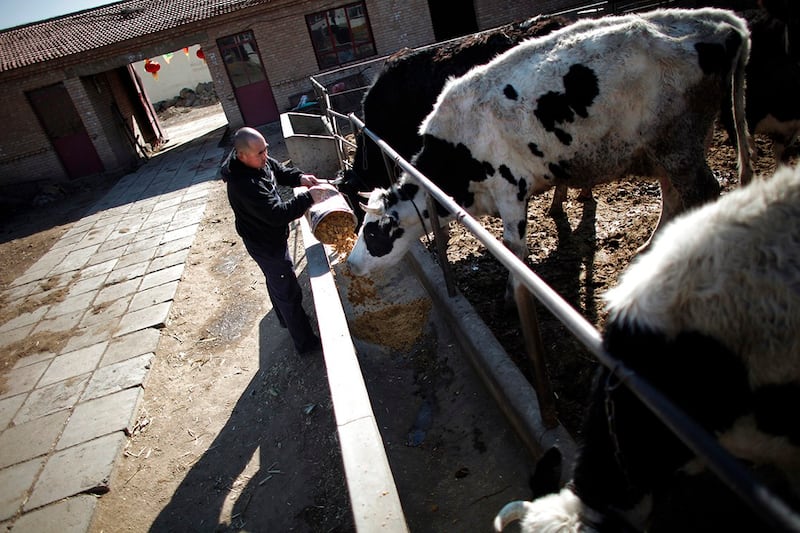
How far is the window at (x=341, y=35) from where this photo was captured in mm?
17797

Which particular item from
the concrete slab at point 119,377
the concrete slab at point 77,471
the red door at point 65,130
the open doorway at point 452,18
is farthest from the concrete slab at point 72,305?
the open doorway at point 452,18

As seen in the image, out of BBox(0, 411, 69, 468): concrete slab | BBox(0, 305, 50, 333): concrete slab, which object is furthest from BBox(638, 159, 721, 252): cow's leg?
BBox(0, 305, 50, 333): concrete slab

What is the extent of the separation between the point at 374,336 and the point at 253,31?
1741 centimetres

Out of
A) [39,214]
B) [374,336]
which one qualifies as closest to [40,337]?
[374,336]

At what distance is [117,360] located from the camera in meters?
5.13

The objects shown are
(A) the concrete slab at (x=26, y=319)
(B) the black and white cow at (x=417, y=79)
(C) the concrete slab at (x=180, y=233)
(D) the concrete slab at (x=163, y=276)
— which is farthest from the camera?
(C) the concrete slab at (x=180, y=233)

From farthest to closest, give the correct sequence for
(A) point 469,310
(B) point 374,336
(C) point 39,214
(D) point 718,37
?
(C) point 39,214 < (B) point 374,336 < (A) point 469,310 < (D) point 718,37

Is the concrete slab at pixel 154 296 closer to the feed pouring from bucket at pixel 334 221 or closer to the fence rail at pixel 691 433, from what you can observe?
the feed pouring from bucket at pixel 334 221

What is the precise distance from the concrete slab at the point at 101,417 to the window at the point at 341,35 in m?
16.7

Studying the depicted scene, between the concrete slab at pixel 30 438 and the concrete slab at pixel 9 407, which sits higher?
the concrete slab at pixel 9 407

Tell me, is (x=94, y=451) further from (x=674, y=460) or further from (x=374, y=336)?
(x=674, y=460)

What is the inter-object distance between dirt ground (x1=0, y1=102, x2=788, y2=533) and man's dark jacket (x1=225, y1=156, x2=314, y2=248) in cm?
130

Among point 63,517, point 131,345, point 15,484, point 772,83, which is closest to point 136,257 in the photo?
point 131,345

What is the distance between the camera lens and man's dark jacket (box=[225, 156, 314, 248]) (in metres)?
3.77
